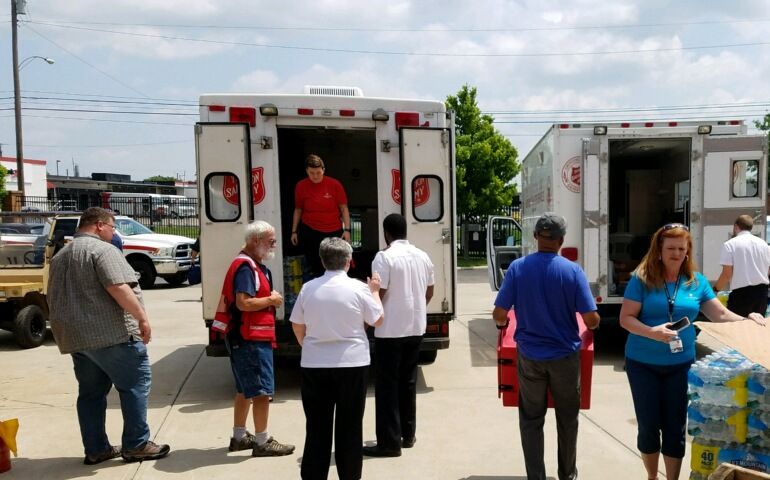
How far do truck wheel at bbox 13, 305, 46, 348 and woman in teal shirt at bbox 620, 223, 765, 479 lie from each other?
26.7ft

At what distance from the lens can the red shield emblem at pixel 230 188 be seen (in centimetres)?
612

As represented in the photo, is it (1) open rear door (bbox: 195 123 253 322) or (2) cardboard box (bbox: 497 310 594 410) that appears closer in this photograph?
(2) cardboard box (bbox: 497 310 594 410)

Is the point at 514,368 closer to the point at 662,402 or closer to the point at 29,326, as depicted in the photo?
the point at 662,402

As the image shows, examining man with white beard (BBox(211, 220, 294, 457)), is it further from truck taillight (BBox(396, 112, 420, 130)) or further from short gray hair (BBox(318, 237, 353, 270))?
truck taillight (BBox(396, 112, 420, 130))

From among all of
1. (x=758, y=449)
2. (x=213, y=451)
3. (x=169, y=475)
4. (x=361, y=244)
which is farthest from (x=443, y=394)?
(x=361, y=244)

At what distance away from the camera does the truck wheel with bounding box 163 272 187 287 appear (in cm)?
1658

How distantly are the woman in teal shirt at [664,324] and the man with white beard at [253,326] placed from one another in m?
Answer: 2.46

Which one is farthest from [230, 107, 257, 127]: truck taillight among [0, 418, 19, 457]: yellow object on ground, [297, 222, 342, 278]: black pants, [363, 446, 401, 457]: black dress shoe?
[363, 446, 401, 457]: black dress shoe

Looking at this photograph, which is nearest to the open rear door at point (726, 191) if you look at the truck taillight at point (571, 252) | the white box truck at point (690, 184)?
the white box truck at point (690, 184)

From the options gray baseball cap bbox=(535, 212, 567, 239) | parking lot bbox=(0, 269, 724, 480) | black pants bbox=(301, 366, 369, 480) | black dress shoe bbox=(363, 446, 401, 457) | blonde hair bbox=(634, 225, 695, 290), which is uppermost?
gray baseball cap bbox=(535, 212, 567, 239)

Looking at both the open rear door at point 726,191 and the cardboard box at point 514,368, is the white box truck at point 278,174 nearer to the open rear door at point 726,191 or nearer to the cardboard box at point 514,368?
the cardboard box at point 514,368

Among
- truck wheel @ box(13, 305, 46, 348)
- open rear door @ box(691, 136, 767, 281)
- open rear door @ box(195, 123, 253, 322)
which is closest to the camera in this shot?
open rear door @ box(195, 123, 253, 322)

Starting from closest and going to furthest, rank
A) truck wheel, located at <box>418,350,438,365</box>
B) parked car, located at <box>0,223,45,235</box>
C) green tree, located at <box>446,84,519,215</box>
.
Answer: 1. truck wheel, located at <box>418,350,438,365</box>
2. parked car, located at <box>0,223,45,235</box>
3. green tree, located at <box>446,84,519,215</box>

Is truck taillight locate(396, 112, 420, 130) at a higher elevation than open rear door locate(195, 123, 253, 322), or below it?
higher
